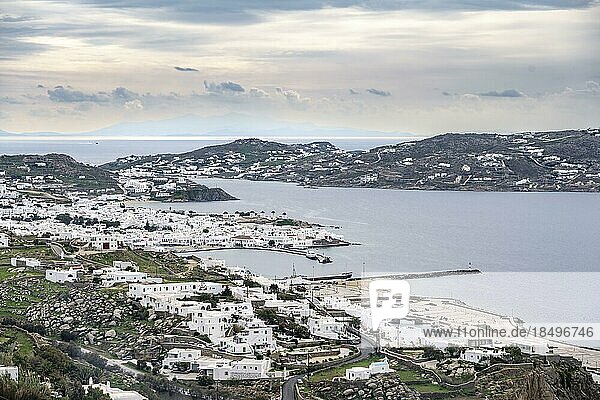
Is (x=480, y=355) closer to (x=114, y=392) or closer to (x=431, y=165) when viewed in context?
(x=114, y=392)

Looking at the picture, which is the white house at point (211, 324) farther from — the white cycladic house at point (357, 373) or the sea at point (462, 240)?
the sea at point (462, 240)

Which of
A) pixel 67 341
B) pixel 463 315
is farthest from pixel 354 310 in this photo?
pixel 67 341

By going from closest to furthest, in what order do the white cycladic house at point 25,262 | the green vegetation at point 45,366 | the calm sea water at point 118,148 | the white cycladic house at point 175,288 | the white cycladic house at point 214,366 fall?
the green vegetation at point 45,366 → the white cycladic house at point 214,366 → the white cycladic house at point 175,288 → the white cycladic house at point 25,262 → the calm sea water at point 118,148

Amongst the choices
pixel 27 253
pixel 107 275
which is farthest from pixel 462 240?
pixel 107 275

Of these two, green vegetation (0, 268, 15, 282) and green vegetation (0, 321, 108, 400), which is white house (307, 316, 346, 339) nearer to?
green vegetation (0, 321, 108, 400)

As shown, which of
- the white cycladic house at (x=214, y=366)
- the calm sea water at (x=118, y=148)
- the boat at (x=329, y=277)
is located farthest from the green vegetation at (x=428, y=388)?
the calm sea water at (x=118, y=148)

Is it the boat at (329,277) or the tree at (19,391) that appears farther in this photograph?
the boat at (329,277)
